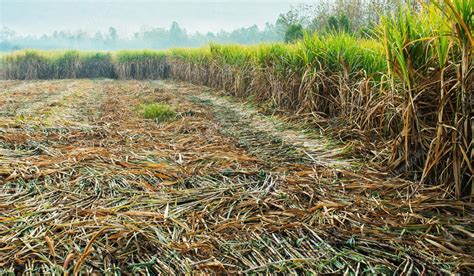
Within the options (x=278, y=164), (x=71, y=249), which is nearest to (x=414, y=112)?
(x=278, y=164)

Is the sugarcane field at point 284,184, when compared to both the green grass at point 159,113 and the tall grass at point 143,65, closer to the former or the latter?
the green grass at point 159,113

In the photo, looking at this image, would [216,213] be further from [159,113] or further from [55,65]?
[55,65]

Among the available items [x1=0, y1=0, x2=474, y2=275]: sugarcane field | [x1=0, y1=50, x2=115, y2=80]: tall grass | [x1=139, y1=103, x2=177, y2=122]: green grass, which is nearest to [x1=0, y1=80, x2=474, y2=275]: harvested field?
[x1=0, y1=0, x2=474, y2=275]: sugarcane field

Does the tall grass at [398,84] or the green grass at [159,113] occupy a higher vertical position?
the tall grass at [398,84]

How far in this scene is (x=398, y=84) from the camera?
271cm

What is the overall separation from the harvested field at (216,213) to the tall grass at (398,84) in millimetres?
225

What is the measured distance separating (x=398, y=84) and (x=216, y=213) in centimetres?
159

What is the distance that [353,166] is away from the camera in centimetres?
277

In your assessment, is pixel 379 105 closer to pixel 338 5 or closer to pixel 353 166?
pixel 353 166

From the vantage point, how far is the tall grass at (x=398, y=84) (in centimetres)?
212

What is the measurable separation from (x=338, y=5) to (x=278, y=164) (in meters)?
16.6

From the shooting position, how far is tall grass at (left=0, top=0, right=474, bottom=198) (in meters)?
2.12

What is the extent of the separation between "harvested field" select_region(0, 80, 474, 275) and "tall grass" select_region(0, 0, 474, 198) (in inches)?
8.8

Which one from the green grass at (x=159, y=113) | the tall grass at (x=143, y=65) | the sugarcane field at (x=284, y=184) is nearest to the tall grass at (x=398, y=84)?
the sugarcane field at (x=284, y=184)
